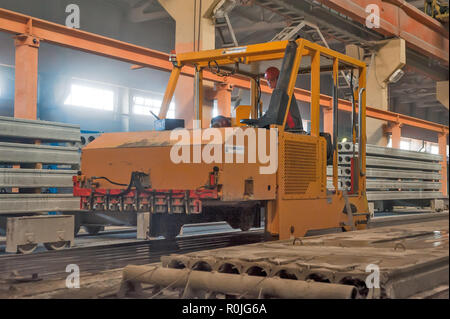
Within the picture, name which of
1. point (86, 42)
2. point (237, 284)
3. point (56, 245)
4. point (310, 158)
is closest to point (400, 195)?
point (310, 158)

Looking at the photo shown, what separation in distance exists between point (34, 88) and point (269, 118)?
3563 millimetres

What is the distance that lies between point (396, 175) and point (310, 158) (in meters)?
8.01

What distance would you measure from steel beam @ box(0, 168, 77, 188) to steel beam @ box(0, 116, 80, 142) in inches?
15.6

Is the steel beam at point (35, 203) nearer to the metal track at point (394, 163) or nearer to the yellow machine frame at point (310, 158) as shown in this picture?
the yellow machine frame at point (310, 158)

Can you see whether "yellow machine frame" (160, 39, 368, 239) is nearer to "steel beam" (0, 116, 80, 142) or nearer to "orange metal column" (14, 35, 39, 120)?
"steel beam" (0, 116, 80, 142)

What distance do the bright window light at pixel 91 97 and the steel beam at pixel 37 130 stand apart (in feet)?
44.6

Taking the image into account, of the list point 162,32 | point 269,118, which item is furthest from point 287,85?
point 162,32

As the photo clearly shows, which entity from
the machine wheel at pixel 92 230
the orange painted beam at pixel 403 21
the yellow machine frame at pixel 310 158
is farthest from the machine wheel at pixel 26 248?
the orange painted beam at pixel 403 21

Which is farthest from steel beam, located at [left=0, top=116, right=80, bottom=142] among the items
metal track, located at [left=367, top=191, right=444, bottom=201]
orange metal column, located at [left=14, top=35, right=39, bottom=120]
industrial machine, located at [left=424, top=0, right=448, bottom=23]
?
industrial machine, located at [left=424, top=0, right=448, bottom=23]

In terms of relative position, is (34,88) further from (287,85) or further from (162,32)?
(162,32)

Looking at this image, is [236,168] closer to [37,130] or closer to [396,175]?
[37,130]

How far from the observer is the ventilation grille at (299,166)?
563cm

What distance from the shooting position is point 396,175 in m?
13.4

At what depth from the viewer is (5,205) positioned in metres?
6.54
